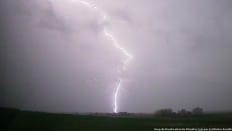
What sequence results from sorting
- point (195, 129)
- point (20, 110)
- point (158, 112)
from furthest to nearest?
point (20, 110) → point (158, 112) → point (195, 129)

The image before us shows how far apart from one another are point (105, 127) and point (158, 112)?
151cm

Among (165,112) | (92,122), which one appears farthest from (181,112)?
(92,122)

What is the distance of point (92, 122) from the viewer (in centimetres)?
694

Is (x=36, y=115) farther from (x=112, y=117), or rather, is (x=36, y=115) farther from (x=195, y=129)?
(x=195, y=129)

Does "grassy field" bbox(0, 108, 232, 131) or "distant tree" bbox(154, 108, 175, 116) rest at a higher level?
"distant tree" bbox(154, 108, 175, 116)

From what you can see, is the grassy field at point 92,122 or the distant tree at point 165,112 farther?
the distant tree at point 165,112

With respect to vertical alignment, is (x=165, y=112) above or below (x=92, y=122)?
above

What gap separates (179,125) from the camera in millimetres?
6617

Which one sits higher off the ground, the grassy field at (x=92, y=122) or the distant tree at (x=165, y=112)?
the distant tree at (x=165, y=112)

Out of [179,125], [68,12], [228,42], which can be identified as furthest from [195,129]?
[68,12]

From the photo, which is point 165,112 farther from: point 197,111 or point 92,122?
point 92,122

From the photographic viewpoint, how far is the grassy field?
665 cm

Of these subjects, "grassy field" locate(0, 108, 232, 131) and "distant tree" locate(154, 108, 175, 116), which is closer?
"grassy field" locate(0, 108, 232, 131)

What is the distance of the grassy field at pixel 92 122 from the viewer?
6.65 m
